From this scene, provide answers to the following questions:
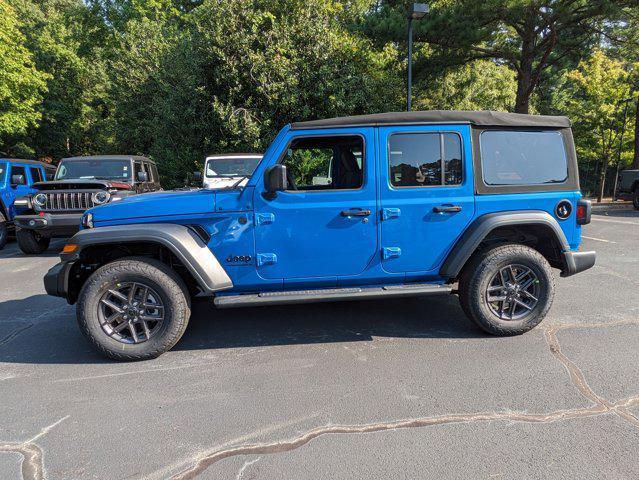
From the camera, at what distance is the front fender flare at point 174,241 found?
3.44m

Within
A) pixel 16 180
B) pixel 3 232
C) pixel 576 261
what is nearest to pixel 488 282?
pixel 576 261

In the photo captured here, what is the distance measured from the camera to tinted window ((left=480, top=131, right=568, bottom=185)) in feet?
12.9

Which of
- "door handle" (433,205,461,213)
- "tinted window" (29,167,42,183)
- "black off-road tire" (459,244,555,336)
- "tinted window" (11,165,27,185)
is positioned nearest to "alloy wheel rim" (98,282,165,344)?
"door handle" (433,205,461,213)

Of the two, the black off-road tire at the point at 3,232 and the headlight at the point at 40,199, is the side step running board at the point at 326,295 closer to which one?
the headlight at the point at 40,199

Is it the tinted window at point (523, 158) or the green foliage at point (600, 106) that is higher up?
the green foliage at point (600, 106)

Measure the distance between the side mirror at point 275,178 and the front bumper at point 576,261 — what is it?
2723 mm

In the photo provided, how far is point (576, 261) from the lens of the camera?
397 cm

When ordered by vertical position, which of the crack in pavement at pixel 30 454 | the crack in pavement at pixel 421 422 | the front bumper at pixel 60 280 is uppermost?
the front bumper at pixel 60 280

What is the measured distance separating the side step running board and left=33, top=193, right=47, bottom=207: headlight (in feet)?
19.2

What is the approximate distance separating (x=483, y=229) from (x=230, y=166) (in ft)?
23.9

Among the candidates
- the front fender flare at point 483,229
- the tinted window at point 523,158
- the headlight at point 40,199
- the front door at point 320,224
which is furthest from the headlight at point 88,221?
the headlight at point 40,199

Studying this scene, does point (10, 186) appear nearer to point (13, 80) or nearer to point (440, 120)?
point (13, 80)

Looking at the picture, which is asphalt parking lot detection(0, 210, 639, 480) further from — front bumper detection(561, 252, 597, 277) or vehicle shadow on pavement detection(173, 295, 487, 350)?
front bumper detection(561, 252, 597, 277)

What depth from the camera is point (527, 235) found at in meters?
4.16
